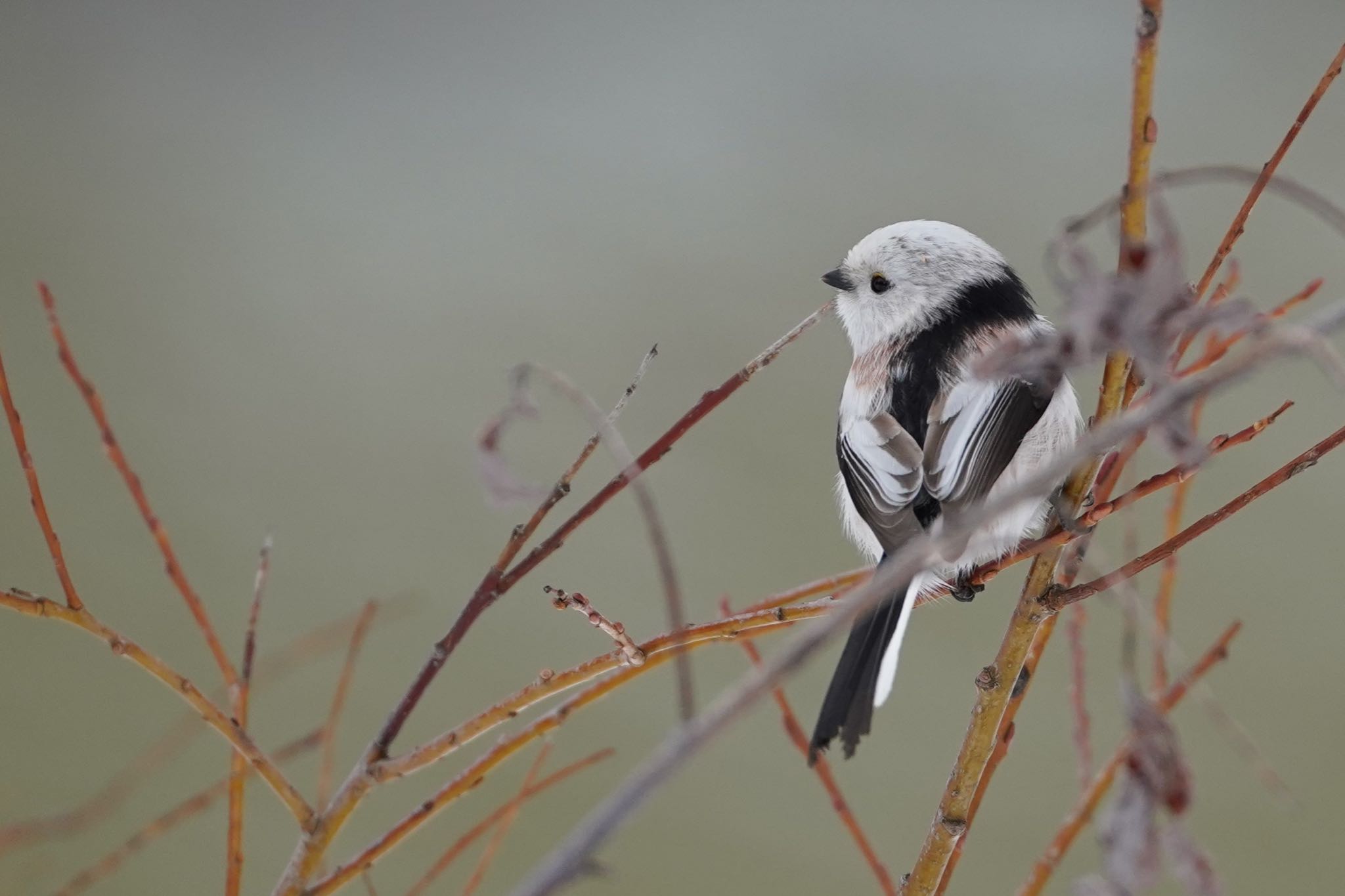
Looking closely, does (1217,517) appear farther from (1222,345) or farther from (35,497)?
(35,497)

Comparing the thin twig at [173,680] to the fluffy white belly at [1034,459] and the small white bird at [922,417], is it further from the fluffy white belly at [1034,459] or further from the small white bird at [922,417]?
the fluffy white belly at [1034,459]

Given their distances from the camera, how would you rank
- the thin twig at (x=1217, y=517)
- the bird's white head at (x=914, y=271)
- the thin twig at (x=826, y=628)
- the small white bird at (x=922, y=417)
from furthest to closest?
the bird's white head at (x=914, y=271), the small white bird at (x=922, y=417), the thin twig at (x=1217, y=517), the thin twig at (x=826, y=628)

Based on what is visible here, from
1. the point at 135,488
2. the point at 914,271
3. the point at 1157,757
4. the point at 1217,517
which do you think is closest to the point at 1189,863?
the point at 1157,757

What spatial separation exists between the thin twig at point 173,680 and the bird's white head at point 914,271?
49 cm

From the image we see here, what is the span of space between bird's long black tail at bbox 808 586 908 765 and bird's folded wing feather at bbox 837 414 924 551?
2.0 inches

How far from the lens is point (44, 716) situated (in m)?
1.73

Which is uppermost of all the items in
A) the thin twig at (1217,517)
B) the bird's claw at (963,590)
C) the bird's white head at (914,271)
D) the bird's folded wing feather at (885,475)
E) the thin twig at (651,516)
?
the bird's white head at (914,271)

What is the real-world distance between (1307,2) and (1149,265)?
193 cm

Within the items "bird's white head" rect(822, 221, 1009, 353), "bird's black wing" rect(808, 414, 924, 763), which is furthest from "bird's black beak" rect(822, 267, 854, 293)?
"bird's black wing" rect(808, 414, 924, 763)

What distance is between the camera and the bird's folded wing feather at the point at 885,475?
693 millimetres

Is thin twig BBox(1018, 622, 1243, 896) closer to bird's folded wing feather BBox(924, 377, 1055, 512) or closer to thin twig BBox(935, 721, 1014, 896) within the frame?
thin twig BBox(935, 721, 1014, 896)

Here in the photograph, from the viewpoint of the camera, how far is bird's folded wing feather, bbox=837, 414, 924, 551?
0.69m

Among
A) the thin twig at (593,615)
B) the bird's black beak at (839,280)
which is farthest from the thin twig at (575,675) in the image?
the bird's black beak at (839,280)

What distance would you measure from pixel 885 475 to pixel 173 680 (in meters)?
0.41
